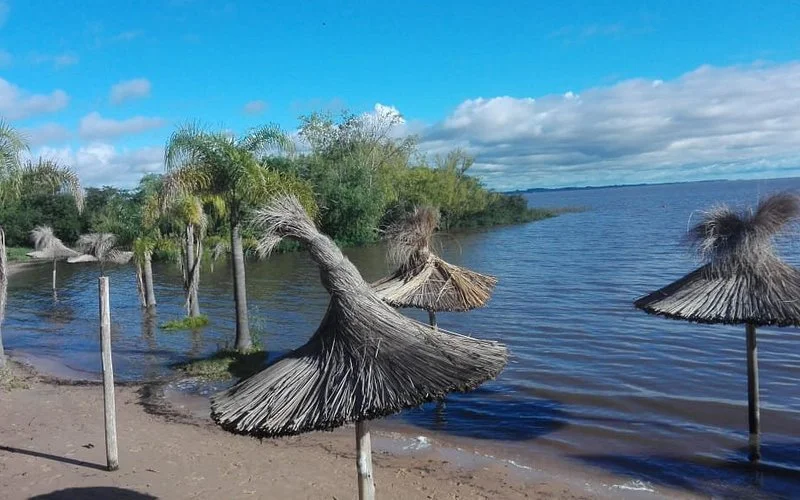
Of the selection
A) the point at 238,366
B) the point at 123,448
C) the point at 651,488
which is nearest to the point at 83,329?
the point at 238,366

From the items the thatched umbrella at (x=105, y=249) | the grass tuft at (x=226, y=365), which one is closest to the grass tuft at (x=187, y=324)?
the grass tuft at (x=226, y=365)

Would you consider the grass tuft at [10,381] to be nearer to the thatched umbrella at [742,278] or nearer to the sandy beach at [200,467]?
the sandy beach at [200,467]

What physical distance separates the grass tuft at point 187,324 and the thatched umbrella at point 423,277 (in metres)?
10.1

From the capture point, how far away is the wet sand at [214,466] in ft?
26.4

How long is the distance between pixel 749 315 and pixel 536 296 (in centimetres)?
1643

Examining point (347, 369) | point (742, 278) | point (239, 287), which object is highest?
point (742, 278)

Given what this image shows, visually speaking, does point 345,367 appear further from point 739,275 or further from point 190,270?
point 190,270

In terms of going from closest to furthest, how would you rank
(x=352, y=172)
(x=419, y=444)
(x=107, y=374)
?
(x=107, y=374), (x=419, y=444), (x=352, y=172)

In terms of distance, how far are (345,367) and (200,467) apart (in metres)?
4.79

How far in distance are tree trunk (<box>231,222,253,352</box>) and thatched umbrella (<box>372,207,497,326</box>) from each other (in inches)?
144

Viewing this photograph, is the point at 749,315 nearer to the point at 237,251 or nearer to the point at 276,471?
the point at 276,471

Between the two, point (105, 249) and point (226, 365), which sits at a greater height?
point (105, 249)

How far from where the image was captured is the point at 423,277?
39.6ft

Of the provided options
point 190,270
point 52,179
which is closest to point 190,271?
point 190,270
